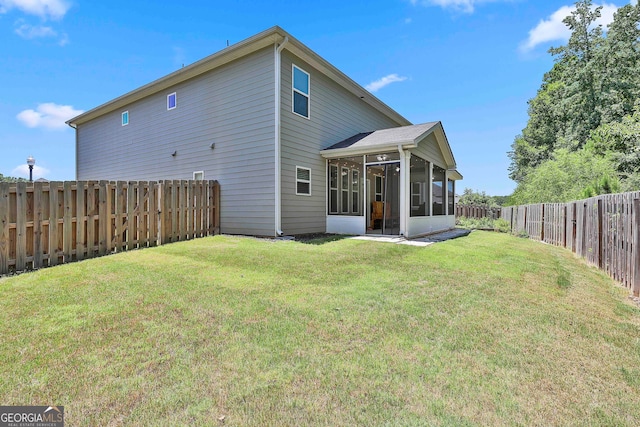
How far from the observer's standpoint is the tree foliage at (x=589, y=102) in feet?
49.3

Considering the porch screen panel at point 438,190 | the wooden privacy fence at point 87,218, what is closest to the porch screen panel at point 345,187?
the porch screen panel at point 438,190

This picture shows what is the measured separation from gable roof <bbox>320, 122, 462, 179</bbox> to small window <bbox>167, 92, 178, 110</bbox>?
20.8ft

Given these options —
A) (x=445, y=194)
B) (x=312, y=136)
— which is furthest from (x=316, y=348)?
(x=445, y=194)

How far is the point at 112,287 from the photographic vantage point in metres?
4.09

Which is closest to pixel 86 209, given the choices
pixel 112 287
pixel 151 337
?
pixel 112 287

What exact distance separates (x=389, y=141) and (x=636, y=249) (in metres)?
6.07

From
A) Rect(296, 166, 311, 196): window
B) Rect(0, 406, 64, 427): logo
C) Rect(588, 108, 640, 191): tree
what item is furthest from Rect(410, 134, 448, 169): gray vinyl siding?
Rect(0, 406, 64, 427): logo

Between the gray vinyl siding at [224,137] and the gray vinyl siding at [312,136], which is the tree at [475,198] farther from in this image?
the gray vinyl siding at [224,137]

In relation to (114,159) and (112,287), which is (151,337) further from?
(114,159)

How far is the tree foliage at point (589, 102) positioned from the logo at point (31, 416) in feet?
55.9

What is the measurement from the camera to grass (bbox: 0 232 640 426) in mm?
1858

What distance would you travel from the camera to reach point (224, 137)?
10023mm

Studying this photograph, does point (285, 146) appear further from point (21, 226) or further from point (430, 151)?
point (21, 226)

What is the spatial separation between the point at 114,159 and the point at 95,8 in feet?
22.3
